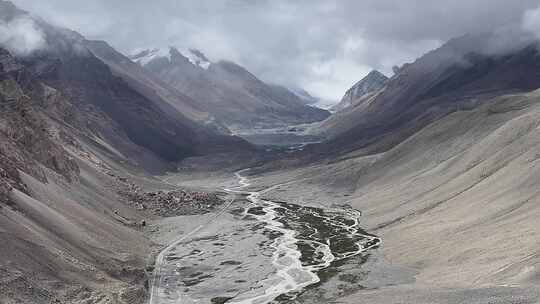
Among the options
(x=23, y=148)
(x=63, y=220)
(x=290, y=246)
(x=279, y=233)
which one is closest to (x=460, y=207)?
(x=290, y=246)

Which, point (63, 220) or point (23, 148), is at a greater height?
point (23, 148)

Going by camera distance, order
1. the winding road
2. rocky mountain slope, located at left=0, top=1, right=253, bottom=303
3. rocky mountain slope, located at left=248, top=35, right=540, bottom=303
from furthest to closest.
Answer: the winding road, rocky mountain slope, located at left=0, top=1, right=253, bottom=303, rocky mountain slope, located at left=248, top=35, right=540, bottom=303

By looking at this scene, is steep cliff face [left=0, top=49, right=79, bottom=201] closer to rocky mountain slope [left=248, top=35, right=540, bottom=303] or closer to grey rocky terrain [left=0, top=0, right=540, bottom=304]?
grey rocky terrain [left=0, top=0, right=540, bottom=304]

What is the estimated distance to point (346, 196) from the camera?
185 m

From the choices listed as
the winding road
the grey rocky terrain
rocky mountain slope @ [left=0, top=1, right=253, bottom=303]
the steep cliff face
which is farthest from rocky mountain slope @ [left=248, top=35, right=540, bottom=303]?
the steep cliff face

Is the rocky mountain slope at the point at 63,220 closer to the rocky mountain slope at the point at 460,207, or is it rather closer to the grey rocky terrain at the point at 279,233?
the grey rocky terrain at the point at 279,233

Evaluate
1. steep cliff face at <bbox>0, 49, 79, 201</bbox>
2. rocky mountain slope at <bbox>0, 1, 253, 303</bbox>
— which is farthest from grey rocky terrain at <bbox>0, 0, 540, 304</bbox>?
steep cliff face at <bbox>0, 49, 79, 201</bbox>

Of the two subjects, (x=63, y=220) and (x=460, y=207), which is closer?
(x=63, y=220)

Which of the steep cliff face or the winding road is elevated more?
the steep cliff face

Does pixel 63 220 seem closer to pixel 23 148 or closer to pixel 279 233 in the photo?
pixel 23 148

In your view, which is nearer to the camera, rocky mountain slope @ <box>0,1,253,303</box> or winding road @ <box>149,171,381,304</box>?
rocky mountain slope @ <box>0,1,253,303</box>

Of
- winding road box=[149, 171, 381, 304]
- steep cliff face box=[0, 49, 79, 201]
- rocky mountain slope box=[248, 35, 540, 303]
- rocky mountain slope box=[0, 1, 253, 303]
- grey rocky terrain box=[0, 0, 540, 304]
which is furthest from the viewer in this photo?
steep cliff face box=[0, 49, 79, 201]

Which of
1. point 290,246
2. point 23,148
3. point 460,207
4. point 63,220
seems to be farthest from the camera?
point 23,148

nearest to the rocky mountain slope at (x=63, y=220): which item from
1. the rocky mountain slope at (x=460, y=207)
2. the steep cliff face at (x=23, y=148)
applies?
the steep cliff face at (x=23, y=148)
